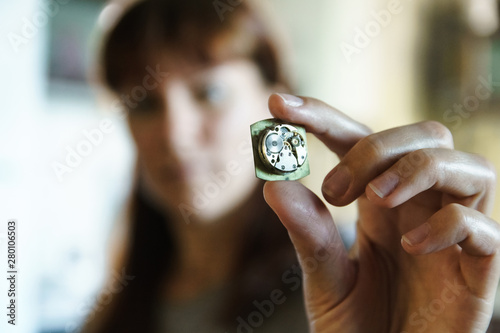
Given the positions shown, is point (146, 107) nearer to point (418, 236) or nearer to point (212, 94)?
point (212, 94)

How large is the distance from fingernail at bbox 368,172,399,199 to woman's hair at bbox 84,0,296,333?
37 cm

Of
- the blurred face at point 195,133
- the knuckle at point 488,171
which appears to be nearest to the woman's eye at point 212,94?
the blurred face at point 195,133

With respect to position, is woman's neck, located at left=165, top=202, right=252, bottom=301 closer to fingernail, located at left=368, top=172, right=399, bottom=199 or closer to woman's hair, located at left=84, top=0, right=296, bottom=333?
woman's hair, located at left=84, top=0, right=296, bottom=333

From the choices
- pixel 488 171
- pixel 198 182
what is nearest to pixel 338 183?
pixel 488 171

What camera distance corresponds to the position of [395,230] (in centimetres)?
49

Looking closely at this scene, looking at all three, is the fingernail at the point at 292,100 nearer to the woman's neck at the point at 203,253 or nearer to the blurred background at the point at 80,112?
the blurred background at the point at 80,112

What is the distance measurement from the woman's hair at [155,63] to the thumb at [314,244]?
245 mm

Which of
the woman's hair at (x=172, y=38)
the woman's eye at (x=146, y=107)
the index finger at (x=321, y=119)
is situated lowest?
the index finger at (x=321, y=119)

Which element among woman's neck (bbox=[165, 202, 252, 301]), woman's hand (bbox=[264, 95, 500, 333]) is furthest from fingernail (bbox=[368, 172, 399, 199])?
woman's neck (bbox=[165, 202, 252, 301])

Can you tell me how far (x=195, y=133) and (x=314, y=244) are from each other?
1.22 ft

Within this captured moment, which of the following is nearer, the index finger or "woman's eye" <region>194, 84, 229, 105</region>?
the index finger

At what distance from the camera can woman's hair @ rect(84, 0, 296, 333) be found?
2.35ft

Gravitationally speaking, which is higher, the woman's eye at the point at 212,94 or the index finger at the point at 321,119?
the woman's eye at the point at 212,94

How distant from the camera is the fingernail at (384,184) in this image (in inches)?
15.3
